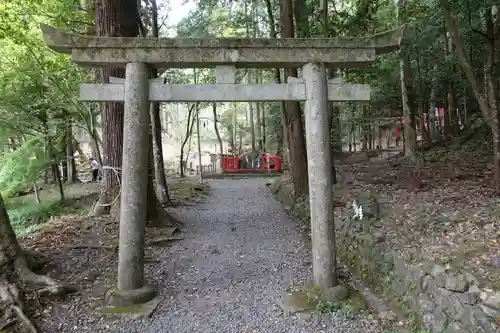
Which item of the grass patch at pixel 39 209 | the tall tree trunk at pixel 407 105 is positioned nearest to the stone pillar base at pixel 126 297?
the grass patch at pixel 39 209

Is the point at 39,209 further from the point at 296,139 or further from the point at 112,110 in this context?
the point at 296,139

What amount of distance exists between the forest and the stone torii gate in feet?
1.65

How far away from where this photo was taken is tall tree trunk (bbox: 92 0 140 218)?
25.9 feet

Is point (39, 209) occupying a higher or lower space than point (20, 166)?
lower

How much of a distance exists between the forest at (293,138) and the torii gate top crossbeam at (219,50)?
0.48 metres

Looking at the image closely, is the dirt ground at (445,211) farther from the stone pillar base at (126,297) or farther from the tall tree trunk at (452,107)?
the tall tree trunk at (452,107)

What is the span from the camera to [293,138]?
35.3ft

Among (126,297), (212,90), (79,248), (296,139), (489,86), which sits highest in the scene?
(489,86)

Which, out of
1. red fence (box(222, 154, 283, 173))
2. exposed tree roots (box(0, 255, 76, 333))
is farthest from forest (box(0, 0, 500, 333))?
red fence (box(222, 154, 283, 173))

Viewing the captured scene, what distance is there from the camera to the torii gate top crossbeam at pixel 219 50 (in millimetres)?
4785

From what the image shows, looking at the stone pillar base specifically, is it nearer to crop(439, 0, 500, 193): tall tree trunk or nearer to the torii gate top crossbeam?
the torii gate top crossbeam

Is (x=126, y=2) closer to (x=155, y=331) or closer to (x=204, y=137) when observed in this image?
(x=155, y=331)

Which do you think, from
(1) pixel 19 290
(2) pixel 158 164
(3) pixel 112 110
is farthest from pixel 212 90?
(2) pixel 158 164

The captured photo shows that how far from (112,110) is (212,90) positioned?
154 inches
